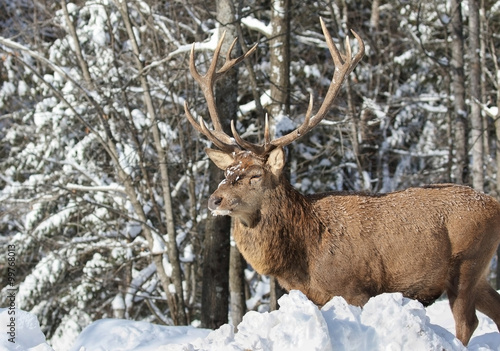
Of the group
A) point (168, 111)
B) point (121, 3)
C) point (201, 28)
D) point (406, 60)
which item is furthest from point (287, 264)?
point (406, 60)

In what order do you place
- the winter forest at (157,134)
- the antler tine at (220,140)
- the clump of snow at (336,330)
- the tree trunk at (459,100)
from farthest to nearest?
the tree trunk at (459,100) → the winter forest at (157,134) → the antler tine at (220,140) → the clump of snow at (336,330)

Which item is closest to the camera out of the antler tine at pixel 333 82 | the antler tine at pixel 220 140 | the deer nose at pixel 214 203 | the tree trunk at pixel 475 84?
the deer nose at pixel 214 203

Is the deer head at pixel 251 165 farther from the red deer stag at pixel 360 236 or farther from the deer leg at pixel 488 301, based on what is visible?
the deer leg at pixel 488 301

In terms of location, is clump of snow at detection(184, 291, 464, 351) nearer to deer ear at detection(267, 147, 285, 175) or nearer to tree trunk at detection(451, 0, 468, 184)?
deer ear at detection(267, 147, 285, 175)

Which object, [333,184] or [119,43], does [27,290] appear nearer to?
[119,43]

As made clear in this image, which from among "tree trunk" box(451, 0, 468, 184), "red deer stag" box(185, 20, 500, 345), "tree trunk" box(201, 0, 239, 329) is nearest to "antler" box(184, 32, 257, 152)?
"red deer stag" box(185, 20, 500, 345)

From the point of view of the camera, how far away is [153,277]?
11703 millimetres

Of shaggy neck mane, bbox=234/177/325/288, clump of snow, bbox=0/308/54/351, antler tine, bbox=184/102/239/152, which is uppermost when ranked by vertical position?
antler tine, bbox=184/102/239/152

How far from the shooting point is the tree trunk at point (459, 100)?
9.88 metres

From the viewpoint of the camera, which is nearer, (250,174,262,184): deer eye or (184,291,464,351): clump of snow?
(184,291,464,351): clump of snow

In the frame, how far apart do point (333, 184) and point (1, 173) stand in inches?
276

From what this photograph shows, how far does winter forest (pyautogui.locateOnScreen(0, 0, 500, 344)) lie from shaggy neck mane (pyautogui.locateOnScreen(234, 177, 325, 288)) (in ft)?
9.27

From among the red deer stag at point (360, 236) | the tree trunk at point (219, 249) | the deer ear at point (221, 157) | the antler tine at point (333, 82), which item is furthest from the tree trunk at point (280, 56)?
the red deer stag at point (360, 236)

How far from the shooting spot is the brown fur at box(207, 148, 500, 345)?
4703 mm
